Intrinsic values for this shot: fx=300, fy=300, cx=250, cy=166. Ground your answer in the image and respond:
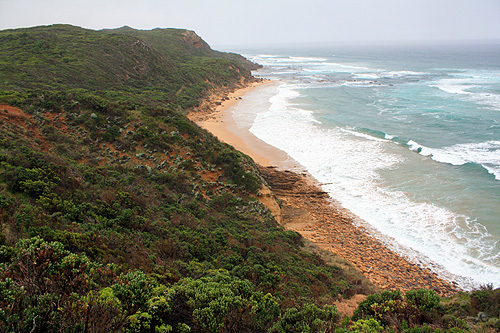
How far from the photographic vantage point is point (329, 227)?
16.9 meters

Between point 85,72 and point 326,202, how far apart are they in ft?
94.4

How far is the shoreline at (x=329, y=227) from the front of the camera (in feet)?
43.3

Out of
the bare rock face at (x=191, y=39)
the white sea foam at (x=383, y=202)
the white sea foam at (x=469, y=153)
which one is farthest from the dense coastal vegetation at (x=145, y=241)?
the bare rock face at (x=191, y=39)

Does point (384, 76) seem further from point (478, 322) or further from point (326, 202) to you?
point (478, 322)

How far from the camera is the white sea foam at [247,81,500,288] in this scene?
14.0m

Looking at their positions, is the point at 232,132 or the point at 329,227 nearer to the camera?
the point at 329,227

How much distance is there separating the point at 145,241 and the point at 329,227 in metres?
10.6

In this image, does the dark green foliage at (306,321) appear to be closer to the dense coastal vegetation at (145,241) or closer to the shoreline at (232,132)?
the dense coastal vegetation at (145,241)

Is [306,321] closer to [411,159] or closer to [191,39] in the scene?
[411,159]

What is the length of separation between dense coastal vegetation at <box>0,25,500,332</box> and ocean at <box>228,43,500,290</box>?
16.4 ft

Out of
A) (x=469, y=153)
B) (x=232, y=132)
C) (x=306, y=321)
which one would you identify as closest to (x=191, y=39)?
(x=232, y=132)

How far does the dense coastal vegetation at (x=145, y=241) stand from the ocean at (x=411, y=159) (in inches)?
197

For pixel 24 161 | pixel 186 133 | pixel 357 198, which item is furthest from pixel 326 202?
pixel 24 161

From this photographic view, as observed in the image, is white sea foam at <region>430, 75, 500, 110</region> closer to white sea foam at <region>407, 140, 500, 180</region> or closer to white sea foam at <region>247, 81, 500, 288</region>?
white sea foam at <region>407, 140, 500, 180</region>
